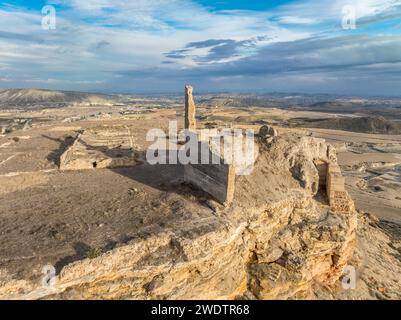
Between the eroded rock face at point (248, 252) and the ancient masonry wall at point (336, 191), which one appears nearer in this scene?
the eroded rock face at point (248, 252)

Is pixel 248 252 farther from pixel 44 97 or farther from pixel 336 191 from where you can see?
pixel 44 97

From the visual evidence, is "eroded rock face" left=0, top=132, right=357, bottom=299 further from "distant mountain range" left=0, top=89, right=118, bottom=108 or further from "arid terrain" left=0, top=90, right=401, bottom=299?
"distant mountain range" left=0, top=89, right=118, bottom=108

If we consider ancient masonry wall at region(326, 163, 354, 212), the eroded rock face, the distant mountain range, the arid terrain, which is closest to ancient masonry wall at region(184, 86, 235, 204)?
the arid terrain

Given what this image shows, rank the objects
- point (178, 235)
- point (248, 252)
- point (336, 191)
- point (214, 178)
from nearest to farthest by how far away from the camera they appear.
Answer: point (178, 235), point (248, 252), point (214, 178), point (336, 191)

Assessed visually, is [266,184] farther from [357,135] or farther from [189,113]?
[357,135]

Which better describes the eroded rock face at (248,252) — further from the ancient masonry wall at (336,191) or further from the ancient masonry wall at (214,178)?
the ancient masonry wall at (214,178)

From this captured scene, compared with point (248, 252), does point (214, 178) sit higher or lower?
higher

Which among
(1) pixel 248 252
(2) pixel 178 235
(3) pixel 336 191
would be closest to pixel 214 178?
(1) pixel 248 252

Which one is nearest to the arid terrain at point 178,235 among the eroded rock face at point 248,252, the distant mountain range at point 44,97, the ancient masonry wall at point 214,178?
the eroded rock face at point 248,252

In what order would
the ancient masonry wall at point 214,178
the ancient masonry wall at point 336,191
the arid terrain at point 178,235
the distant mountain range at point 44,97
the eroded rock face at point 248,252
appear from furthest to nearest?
the distant mountain range at point 44,97
the ancient masonry wall at point 336,191
the ancient masonry wall at point 214,178
the arid terrain at point 178,235
the eroded rock face at point 248,252

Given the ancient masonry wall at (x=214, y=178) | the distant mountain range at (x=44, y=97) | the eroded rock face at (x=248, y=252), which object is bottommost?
the eroded rock face at (x=248, y=252)

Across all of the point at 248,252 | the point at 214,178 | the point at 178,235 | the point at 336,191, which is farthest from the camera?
the point at 336,191
